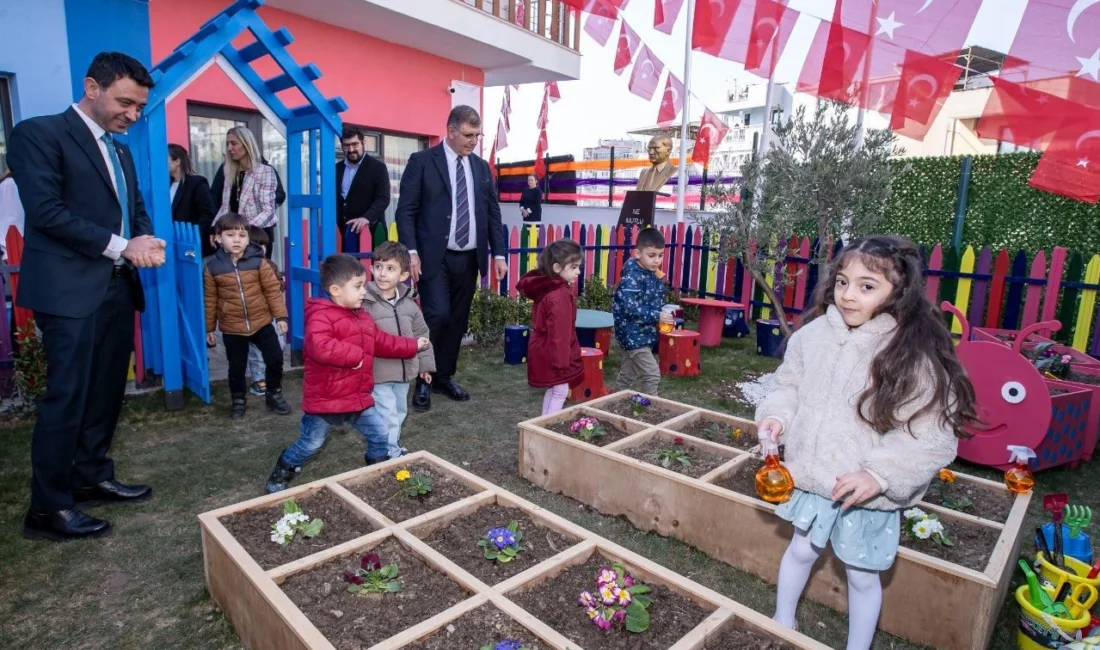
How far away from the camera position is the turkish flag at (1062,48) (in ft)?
15.6

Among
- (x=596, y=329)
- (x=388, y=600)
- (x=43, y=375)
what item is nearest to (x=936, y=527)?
(x=388, y=600)

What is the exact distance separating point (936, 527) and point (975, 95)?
615 inches

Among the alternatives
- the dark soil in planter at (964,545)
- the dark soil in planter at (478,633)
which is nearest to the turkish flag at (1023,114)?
the dark soil in planter at (964,545)

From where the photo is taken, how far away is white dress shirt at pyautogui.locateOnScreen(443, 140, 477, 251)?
522 centimetres

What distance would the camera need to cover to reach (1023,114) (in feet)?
18.0

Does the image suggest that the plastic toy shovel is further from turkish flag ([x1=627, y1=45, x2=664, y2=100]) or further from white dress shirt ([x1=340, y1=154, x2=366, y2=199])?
turkish flag ([x1=627, y1=45, x2=664, y2=100])

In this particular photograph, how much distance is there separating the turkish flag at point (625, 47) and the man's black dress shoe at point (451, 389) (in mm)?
7241

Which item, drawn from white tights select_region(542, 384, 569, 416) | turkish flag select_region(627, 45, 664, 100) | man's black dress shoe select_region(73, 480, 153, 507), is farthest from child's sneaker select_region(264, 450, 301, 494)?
turkish flag select_region(627, 45, 664, 100)

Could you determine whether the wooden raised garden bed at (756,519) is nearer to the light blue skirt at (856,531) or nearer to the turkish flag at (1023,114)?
the light blue skirt at (856,531)

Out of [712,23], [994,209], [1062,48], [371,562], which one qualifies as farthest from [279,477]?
[994,209]

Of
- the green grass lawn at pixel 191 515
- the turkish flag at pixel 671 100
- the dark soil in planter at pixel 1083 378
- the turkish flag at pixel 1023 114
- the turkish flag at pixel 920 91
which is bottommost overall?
the green grass lawn at pixel 191 515

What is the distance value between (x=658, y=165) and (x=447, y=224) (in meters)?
4.60

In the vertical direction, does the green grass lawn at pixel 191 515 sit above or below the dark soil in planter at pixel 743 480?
below

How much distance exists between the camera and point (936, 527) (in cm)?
276
